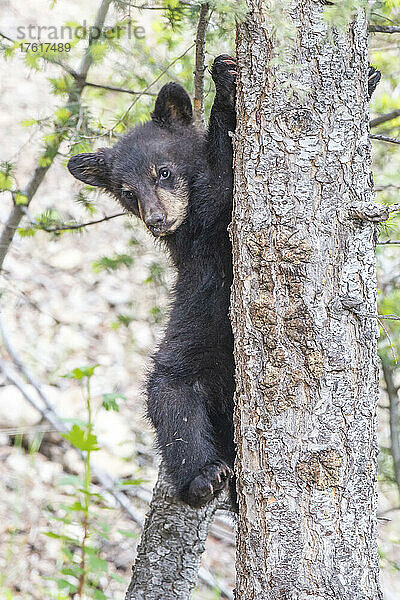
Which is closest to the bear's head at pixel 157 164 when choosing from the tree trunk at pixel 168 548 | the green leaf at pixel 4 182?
the green leaf at pixel 4 182

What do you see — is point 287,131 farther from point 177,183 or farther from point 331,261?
point 177,183

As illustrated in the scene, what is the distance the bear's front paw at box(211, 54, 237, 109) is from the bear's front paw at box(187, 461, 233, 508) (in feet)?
5.29

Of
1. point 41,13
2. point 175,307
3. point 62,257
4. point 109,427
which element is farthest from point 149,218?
point 41,13

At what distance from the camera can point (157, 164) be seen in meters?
3.55

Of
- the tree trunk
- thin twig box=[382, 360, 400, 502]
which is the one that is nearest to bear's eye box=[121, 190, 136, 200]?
the tree trunk

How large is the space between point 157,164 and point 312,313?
173 cm

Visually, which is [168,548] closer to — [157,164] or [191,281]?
[191,281]

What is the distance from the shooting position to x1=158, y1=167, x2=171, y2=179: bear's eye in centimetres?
349

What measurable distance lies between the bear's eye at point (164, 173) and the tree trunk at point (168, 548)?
154 cm

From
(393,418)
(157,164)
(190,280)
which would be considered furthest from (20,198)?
(393,418)

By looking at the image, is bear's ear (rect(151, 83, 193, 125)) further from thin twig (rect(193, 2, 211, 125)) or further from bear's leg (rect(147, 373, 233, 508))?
bear's leg (rect(147, 373, 233, 508))

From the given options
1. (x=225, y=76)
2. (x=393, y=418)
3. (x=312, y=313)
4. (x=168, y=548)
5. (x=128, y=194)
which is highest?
(x=225, y=76)

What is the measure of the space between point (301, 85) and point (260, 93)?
145 millimetres

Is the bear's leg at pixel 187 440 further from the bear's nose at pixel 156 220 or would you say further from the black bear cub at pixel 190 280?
the bear's nose at pixel 156 220
